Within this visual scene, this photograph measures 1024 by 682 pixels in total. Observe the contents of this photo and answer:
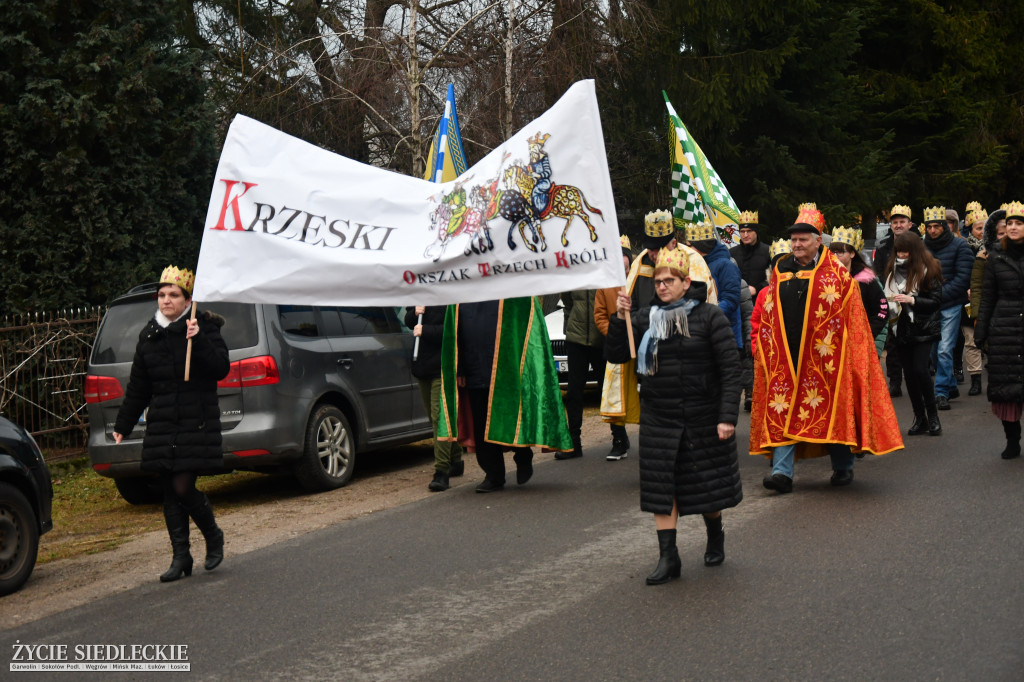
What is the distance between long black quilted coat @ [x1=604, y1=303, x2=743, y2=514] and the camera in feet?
20.7

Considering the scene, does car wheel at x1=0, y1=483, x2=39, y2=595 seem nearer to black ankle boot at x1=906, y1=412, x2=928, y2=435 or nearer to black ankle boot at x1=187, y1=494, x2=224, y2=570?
black ankle boot at x1=187, y1=494, x2=224, y2=570

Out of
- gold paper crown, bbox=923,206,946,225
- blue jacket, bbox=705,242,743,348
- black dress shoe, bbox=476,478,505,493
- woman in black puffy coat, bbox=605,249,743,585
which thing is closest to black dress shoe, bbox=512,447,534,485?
black dress shoe, bbox=476,478,505,493

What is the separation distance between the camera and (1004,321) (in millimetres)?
9734

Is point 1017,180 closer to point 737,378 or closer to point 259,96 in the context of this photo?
point 259,96

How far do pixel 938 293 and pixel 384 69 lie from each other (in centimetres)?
1099

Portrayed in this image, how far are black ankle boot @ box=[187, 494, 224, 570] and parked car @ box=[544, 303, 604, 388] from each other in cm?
694

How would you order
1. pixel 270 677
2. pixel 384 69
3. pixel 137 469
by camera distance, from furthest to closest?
1. pixel 384 69
2. pixel 137 469
3. pixel 270 677

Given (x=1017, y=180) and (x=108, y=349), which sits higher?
(x=1017, y=180)

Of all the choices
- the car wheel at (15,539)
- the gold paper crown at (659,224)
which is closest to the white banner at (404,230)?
the gold paper crown at (659,224)

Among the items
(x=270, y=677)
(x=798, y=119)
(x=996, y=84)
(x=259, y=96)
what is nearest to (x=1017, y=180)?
(x=996, y=84)

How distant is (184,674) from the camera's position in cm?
525

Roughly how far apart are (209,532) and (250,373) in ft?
7.67

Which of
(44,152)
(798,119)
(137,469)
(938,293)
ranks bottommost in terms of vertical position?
(137,469)

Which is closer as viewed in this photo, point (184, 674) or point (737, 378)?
point (184, 674)
